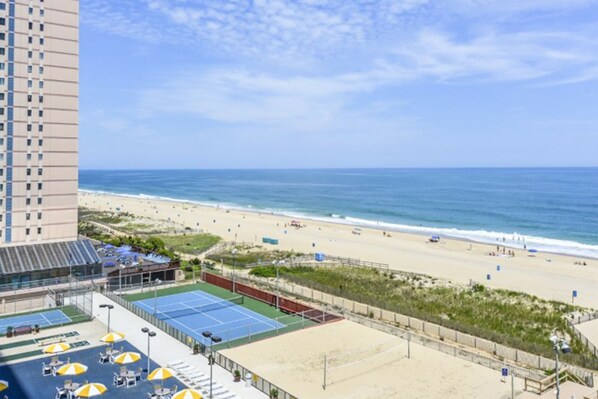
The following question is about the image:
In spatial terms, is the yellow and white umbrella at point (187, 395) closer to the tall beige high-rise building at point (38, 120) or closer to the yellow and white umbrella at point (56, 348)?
the yellow and white umbrella at point (56, 348)

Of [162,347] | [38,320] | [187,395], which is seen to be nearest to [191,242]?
[38,320]

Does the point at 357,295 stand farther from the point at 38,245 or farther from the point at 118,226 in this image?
the point at 118,226

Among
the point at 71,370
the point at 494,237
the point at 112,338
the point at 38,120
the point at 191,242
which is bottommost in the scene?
the point at 191,242

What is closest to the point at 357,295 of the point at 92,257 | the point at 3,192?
the point at 92,257

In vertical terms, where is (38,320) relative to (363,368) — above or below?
below

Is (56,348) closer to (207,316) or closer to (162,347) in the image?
(162,347)

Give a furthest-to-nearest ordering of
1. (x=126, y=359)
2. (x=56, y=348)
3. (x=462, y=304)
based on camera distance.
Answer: (x=462, y=304)
(x=56, y=348)
(x=126, y=359)
